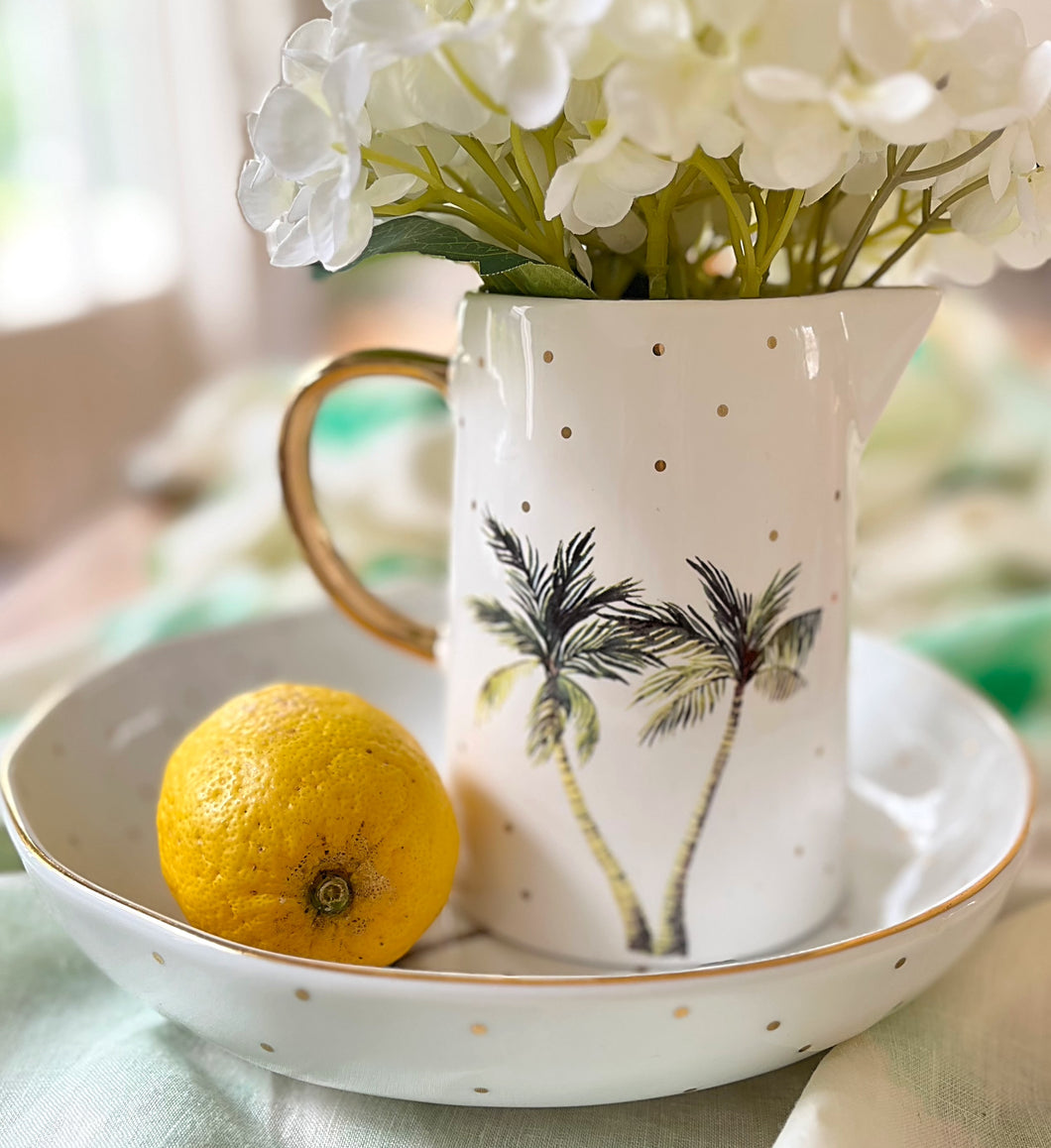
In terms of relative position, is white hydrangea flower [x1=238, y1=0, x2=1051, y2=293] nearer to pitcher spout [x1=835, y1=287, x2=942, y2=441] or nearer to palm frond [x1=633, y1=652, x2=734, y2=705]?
pitcher spout [x1=835, y1=287, x2=942, y2=441]

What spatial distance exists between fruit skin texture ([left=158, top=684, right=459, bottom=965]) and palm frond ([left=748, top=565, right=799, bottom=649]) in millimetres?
122

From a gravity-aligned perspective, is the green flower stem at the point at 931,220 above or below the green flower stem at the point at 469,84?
below

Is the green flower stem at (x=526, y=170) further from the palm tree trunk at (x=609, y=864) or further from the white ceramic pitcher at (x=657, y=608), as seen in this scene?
the palm tree trunk at (x=609, y=864)

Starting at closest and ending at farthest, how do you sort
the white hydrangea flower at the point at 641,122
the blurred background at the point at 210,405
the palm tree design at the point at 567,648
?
1. the white hydrangea flower at the point at 641,122
2. the palm tree design at the point at 567,648
3. the blurred background at the point at 210,405

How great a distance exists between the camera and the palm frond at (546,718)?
15.5 inches

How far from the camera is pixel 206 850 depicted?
354 millimetres

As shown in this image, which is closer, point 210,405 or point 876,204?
point 876,204

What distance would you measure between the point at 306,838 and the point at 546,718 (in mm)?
96

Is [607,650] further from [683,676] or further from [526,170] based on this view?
[526,170]

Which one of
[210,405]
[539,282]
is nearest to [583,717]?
[539,282]

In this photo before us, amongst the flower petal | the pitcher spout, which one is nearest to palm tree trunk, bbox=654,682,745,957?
the pitcher spout

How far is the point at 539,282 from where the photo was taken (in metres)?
0.37

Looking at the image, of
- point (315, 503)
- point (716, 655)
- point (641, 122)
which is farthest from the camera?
point (315, 503)

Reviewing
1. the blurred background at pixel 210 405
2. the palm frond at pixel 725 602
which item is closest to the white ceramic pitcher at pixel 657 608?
the palm frond at pixel 725 602
